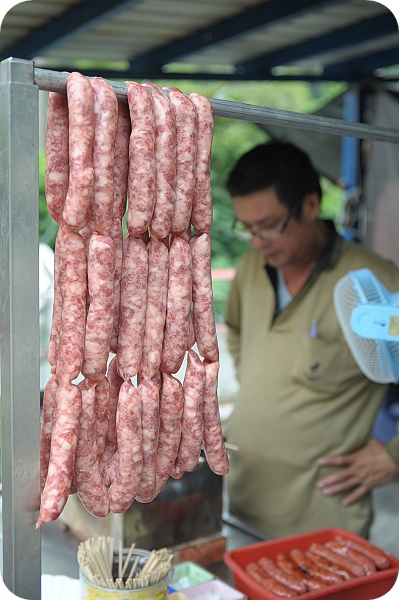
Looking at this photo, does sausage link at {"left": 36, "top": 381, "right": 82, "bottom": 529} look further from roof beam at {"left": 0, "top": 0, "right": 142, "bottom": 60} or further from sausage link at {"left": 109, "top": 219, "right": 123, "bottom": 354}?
roof beam at {"left": 0, "top": 0, "right": 142, "bottom": 60}

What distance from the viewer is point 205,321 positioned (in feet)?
5.23

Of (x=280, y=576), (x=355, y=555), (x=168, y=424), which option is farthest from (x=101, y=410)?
(x=355, y=555)

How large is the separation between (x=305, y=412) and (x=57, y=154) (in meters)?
1.95

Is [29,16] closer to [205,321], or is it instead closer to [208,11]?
[208,11]

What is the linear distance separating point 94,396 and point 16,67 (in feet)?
2.22

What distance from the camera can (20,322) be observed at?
1.32m

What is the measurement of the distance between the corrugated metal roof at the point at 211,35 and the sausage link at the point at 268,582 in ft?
7.58

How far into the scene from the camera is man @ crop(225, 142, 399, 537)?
297 centimetres

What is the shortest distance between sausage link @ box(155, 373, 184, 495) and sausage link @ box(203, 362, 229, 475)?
0.07m

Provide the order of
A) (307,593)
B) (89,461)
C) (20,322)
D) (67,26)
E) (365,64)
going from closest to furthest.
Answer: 1. (20,322)
2. (89,461)
3. (307,593)
4. (67,26)
5. (365,64)

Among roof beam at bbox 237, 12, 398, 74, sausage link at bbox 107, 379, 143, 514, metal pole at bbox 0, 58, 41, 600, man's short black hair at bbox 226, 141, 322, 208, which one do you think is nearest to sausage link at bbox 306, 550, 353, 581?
sausage link at bbox 107, 379, 143, 514

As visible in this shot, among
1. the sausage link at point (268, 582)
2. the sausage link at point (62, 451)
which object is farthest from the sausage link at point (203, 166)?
the sausage link at point (268, 582)

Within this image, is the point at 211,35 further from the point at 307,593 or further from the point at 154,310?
the point at 307,593

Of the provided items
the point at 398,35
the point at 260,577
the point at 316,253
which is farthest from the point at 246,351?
the point at 398,35
